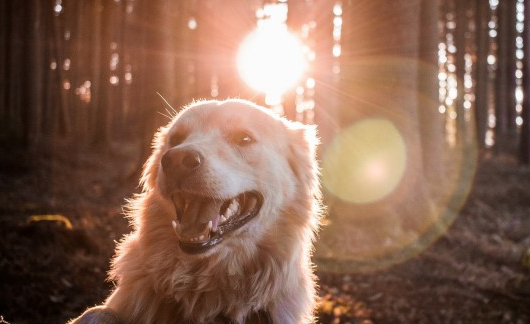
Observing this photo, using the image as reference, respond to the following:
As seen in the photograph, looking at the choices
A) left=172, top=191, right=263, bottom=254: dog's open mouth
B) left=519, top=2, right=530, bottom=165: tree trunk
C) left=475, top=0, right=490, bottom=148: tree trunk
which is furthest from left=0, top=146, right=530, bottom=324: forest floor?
left=475, top=0, right=490, bottom=148: tree trunk

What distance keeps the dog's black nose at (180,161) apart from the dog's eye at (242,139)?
638 mm

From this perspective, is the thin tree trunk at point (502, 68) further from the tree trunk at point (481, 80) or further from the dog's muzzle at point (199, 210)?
the dog's muzzle at point (199, 210)

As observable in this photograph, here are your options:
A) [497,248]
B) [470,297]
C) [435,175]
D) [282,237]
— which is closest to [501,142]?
[435,175]

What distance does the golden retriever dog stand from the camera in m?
3.04

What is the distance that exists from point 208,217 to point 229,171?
0.34 metres

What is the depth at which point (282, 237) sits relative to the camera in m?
3.50

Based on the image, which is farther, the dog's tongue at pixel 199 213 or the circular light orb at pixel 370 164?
the circular light orb at pixel 370 164

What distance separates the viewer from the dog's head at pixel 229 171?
304 centimetres

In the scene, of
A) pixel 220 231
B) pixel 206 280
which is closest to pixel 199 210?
pixel 220 231

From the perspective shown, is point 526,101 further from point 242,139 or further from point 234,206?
point 234,206

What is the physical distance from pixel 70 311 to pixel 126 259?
1435mm

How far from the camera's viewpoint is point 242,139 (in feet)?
11.9

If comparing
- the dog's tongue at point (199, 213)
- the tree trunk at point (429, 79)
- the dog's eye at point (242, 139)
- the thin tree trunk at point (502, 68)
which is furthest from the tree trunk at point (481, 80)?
the dog's tongue at point (199, 213)

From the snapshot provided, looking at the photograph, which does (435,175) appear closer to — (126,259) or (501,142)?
(126,259)
